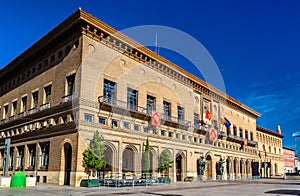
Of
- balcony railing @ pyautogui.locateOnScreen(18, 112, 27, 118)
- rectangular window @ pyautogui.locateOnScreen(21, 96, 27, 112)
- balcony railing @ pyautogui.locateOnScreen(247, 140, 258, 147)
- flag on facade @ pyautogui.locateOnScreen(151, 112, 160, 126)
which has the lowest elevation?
balcony railing @ pyautogui.locateOnScreen(247, 140, 258, 147)

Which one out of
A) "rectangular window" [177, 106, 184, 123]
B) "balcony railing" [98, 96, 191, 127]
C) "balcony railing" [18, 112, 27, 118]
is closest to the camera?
"balcony railing" [98, 96, 191, 127]

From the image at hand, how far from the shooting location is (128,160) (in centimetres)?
3644

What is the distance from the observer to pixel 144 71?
4038 cm

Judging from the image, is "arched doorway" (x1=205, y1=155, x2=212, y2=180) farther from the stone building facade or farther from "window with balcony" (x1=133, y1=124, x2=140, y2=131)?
the stone building facade

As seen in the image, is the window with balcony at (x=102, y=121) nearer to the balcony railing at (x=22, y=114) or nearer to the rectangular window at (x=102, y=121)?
the rectangular window at (x=102, y=121)

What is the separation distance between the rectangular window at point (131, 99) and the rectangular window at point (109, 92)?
8.21ft

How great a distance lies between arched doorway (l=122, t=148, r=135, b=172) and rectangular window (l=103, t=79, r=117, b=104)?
6.66 metres

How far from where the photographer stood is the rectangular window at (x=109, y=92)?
3347 cm

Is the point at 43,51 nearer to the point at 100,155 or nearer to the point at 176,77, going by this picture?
the point at 100,155

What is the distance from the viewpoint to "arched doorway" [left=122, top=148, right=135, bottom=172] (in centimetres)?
3578

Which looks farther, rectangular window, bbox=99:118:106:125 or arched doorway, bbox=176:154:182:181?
arched doorway, bbox=176:154:182:181

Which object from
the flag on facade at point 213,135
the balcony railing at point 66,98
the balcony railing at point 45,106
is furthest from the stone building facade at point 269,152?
the balcony railing at point 66,98

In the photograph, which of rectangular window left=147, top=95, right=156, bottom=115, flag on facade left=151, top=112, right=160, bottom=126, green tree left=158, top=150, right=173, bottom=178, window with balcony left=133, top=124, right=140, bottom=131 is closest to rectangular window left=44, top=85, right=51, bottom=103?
window with balcony left=133, top=124, right=140, bottom=131

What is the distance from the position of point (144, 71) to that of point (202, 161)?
18364 millimetres
